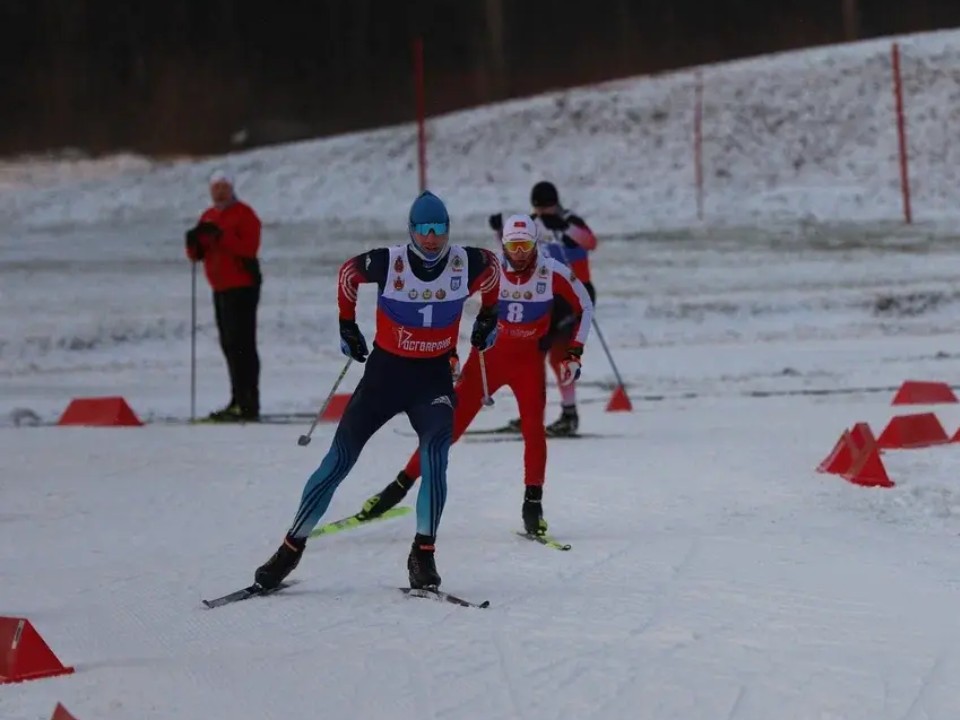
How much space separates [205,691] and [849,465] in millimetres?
5808

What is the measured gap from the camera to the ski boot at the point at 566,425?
1252 cm

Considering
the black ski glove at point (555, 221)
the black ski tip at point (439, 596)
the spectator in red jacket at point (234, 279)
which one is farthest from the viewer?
the spectator in red jacket at point (234, 279)

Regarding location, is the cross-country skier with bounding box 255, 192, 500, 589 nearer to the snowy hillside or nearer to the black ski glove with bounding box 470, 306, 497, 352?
the black ski glove with bounding box 470, 306, 497, 352

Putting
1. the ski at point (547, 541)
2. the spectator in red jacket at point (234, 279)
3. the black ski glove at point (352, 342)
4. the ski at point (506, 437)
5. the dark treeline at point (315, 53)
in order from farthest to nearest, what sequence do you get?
the dark treeline at point (315, 53) < the spectator in red jacket at point (234, 279) < the ski at point (506, 437) < the ski at point (547, 541) < the black ski glove at point (352, 342)

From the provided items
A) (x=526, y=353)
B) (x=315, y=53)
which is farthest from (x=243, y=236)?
(x=315, y=53)

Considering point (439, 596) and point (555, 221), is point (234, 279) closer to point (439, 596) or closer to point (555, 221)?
point (555, 221)

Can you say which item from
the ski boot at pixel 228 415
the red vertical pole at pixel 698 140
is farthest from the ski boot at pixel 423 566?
the red vertical pole at pixel 698 140

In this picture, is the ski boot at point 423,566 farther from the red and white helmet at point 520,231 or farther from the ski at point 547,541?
the red and white helmet at point 520,231

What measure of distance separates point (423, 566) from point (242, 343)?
6.76m

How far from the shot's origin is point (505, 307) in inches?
366

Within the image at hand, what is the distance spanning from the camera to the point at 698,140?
31.8m

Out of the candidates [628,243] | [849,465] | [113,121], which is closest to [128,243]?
[113,121]

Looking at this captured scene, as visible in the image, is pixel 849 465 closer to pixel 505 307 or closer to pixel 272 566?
pixel 505 307

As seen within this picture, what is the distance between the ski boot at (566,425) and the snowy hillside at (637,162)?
1558 cm
